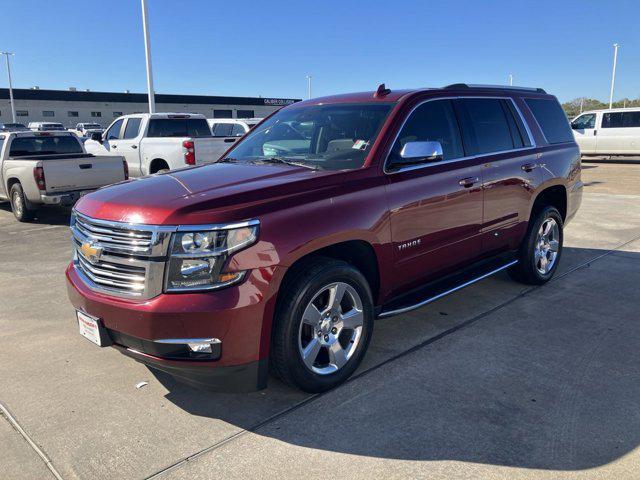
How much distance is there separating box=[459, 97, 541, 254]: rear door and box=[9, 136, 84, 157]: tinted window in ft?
30.9

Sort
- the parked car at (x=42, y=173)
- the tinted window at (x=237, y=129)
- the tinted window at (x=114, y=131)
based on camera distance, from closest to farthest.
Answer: the parked car at (x=42, y=173)
the tinted window at (x=114, y=131)
the tinted window at (x=237, y=129)

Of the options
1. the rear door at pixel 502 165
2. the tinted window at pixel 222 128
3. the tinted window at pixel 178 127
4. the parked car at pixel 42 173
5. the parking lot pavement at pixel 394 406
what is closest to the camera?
the parking lot pavement at pixel 394 406

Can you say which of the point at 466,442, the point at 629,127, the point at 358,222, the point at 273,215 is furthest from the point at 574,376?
the point at 629,127

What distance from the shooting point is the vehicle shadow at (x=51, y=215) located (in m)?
10.0

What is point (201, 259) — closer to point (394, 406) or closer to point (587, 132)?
point (394, 406)

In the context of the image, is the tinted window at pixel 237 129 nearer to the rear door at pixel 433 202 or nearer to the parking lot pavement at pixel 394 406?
the parking lot pavement at pixel 394 406

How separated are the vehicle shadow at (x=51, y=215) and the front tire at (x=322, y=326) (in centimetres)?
804

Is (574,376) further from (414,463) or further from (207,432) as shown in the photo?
(207,432)

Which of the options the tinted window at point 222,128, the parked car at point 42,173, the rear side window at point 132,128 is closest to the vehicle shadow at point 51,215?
the parked car at point 42,173

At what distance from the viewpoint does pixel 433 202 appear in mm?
4039

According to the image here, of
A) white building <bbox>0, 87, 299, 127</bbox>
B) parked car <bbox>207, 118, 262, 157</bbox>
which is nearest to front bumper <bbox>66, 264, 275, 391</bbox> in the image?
parked car <bbox>207, 118, 262, 157</bbox>

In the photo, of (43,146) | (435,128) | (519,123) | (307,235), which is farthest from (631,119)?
(307,235)

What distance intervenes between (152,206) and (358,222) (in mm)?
1285

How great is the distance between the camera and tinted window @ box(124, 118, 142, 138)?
12547 millimetres
